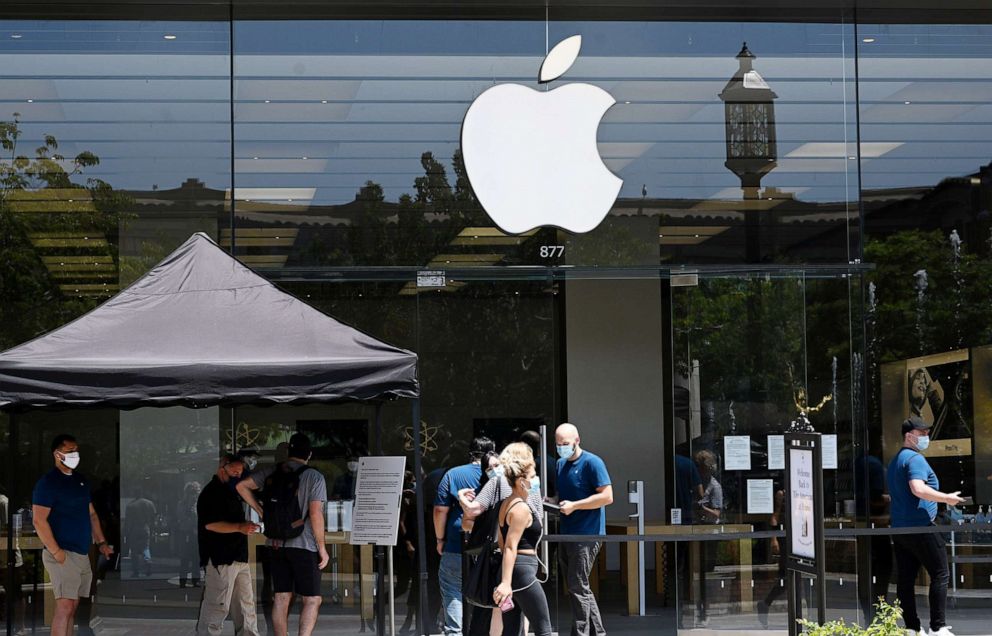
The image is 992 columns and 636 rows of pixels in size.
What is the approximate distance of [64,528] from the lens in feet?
34.7

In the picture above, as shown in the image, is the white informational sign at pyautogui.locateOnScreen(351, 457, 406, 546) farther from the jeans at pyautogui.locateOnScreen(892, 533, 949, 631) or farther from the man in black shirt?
the jeans at pyautogui.locateOnScreen(892, 533, 949, 631)

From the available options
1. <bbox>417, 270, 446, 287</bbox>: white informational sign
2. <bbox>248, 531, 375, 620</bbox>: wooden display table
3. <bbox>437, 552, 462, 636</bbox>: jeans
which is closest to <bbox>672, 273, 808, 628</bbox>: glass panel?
<bbox>417, 270, 446, 287</bbox>: white informational sign

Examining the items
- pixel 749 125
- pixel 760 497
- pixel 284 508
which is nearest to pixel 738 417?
pixel 760 497

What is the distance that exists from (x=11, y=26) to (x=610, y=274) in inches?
234

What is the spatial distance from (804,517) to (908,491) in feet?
14.1

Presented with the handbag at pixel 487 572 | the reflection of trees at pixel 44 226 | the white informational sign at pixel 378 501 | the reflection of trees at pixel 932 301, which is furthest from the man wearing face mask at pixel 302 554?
the reflection of trees at pixel 932 301

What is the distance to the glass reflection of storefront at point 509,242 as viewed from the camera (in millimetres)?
12359

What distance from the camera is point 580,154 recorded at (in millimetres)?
12820

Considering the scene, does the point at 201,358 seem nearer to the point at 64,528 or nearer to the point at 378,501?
the point at 378,501

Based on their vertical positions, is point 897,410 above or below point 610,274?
below

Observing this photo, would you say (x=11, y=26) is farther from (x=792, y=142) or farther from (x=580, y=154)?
(x=792, y=142)

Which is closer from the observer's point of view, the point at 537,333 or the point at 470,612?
the point at 470,612

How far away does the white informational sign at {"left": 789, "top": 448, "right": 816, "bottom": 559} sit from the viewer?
7.31 metres

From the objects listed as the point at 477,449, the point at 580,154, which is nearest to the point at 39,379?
the point at 477,449
